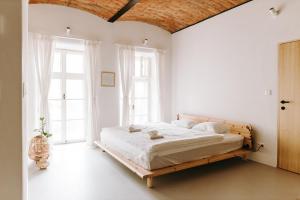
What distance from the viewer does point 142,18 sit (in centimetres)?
523

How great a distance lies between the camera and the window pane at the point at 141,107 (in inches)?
227

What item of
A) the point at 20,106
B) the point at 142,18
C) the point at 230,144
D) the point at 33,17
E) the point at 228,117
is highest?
the point at 142,18

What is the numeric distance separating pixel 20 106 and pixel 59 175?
2279mm

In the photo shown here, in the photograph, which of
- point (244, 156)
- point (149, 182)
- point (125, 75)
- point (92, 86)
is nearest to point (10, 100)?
point (149, 182)

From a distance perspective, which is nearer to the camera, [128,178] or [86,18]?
[128,178]

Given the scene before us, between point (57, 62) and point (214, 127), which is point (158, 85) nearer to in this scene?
point (214, 127)

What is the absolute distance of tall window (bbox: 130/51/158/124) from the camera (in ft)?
19.0

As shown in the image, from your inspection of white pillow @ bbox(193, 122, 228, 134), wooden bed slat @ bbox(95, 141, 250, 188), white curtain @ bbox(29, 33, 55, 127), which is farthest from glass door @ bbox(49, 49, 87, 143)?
white pillow @ bbox(193, 122, 228, 134)

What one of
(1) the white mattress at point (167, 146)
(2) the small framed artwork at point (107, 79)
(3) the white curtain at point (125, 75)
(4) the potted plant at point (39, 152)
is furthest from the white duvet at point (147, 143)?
(2) the small framed artwork at point (107, 79)

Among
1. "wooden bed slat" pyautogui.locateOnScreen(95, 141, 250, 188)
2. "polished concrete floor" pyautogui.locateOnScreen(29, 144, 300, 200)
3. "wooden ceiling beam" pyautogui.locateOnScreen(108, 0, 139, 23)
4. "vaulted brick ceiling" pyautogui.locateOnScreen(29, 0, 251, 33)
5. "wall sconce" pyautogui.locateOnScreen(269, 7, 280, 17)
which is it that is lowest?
"polished concrete floor" pyautogui.locateOnScreen(29, 144, 300, 200)

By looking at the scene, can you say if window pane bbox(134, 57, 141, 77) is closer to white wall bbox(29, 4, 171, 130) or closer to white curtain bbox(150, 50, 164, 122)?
white curtain bbox(150, 50, 164, 122)

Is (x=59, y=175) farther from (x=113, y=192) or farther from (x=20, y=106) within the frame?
(x=20, y=106)

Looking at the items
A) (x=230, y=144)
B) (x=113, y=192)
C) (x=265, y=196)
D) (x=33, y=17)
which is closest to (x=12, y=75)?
(x=113, y=192)

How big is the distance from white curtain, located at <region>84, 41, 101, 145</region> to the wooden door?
367 centimetres
